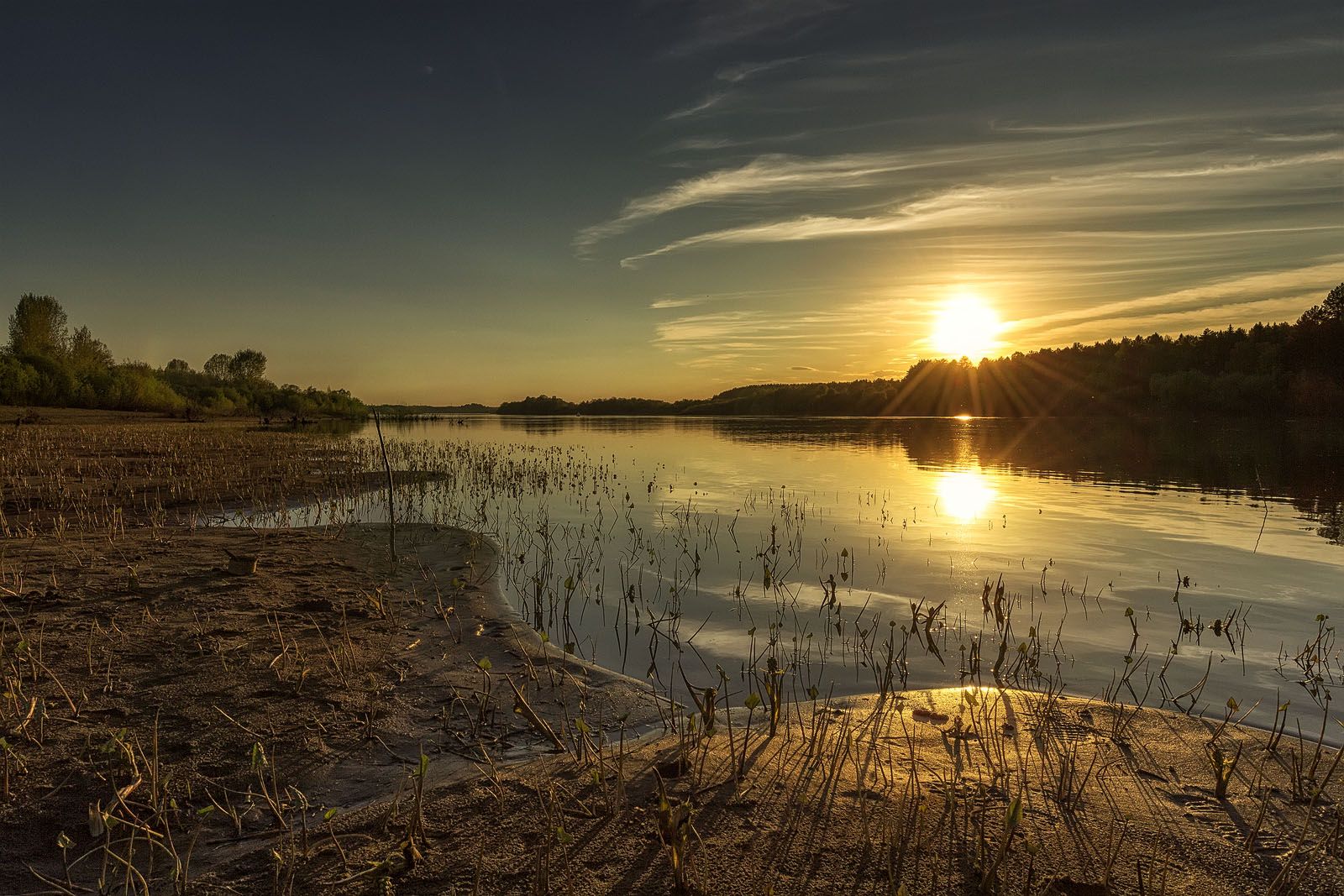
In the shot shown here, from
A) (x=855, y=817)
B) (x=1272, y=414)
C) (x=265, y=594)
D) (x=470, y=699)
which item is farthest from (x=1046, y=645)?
(x=1272, y=414)

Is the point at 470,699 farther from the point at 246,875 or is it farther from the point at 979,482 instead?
the point at 979,482

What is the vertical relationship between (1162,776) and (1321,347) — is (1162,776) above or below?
below

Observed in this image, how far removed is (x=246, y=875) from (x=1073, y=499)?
924 inches

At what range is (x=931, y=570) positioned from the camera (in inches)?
512

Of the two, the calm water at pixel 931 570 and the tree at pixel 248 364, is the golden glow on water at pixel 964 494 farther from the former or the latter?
the tree at pixel 248 364

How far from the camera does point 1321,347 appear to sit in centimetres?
6981

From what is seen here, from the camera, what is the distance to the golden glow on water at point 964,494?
64.5 ft

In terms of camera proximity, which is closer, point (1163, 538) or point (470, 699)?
point (470, 699)

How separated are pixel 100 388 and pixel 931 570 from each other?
8665 centimetres

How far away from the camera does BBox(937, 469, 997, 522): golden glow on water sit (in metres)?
19.7

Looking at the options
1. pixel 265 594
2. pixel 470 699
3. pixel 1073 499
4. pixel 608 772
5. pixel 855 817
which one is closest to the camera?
pixel 855 817

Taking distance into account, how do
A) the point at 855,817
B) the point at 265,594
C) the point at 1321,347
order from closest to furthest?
the point at 855,817, the point at 265,594, the point at 1321,347

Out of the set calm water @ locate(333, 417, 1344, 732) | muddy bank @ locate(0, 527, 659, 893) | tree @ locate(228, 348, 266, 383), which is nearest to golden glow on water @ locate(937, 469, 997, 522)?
calm water @ locate(333, 417, 1344, 732)

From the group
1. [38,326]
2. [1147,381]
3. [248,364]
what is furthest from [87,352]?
[1147,381]
